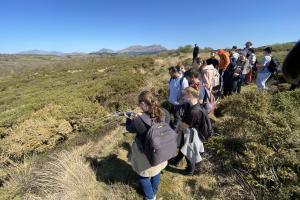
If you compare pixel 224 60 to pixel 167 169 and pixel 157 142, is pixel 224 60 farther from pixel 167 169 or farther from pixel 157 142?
pixel 157 142

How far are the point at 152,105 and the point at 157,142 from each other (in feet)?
1.66

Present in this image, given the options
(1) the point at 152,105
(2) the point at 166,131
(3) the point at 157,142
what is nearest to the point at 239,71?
(2) the point at 166,131

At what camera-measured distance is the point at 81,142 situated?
656 centimetres

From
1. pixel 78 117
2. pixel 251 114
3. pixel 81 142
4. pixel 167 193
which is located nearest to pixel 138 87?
pixel 78 117

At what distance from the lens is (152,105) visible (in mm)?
3857

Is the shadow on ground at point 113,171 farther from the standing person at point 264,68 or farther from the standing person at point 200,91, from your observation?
the standing person at point 264,68

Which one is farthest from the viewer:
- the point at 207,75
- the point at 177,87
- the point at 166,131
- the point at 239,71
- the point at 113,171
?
the point at 239,71

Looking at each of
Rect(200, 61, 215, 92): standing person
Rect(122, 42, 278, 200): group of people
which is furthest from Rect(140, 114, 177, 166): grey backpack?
Rect(200, 61, 215, 92): standing person

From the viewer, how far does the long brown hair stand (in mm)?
3825

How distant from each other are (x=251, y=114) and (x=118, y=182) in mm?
2887

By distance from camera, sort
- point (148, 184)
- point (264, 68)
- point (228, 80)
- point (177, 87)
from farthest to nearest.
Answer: point (228, 80) < point (264, 68) < point (177, 87) < point (148, 184)

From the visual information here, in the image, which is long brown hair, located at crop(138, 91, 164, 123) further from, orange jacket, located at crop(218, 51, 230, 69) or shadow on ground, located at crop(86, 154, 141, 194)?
orange jacket, located at crop(218, 51, 230, 69)

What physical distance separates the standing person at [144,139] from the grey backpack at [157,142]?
7 cm

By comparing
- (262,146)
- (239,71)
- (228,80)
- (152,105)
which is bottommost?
(262,146)
